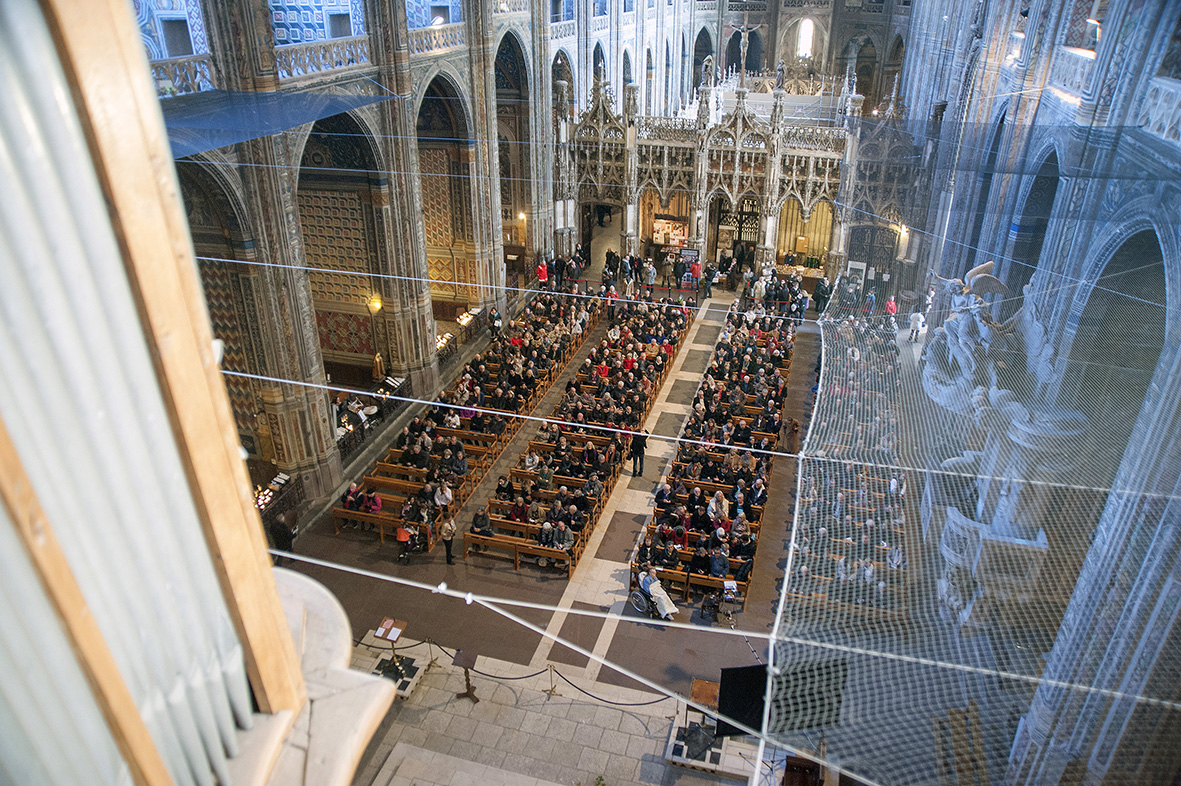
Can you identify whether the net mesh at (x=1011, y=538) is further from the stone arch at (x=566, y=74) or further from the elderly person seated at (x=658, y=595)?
the stone arch at (x=566, y=74)

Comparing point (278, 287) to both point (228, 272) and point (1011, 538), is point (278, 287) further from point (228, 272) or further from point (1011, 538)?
point (1011, 538)

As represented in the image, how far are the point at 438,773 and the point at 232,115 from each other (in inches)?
399

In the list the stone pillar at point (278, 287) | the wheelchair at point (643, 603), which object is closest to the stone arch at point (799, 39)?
the stone pillar at point (278, 287)

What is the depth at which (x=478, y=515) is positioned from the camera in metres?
14.1

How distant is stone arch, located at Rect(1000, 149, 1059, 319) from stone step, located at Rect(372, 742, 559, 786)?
10656mm

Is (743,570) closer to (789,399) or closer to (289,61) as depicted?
(789,399)

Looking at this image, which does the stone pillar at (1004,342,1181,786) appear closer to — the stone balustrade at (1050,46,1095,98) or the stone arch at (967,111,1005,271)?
the stone balustrade at (1050,46,1095,98)

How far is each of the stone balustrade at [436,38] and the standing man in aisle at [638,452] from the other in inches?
380

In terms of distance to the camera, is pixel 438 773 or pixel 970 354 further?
pixel 970 354

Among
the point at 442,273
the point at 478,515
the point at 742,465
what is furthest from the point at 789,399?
the point at 442,273

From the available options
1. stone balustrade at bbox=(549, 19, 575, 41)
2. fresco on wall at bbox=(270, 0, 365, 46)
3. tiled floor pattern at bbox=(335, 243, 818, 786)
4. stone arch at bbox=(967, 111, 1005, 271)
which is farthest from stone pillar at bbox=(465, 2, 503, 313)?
stone arch at bbox=(967, 111, 1005, 271)

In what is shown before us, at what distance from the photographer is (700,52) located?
151ft

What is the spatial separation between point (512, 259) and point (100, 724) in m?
24.8

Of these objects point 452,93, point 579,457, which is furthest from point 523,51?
point 579,457
